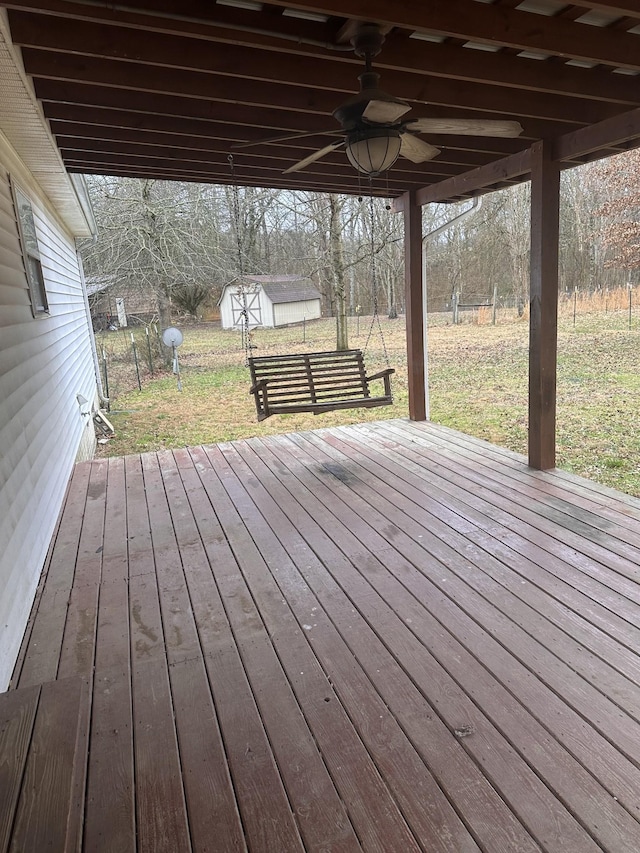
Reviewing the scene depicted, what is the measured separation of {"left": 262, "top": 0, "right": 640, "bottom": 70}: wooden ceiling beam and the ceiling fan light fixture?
38 cm

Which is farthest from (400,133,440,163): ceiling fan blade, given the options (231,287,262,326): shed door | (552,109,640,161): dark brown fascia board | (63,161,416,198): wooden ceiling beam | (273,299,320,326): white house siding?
(273,299,320,326): white house siding

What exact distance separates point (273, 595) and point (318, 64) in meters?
2.53

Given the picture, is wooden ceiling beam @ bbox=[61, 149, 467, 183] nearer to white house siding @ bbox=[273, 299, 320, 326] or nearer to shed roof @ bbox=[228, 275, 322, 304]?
shed roof @ bbox=[228, 275, 322, 304]

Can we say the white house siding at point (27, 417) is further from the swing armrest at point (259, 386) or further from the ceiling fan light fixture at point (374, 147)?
the ceiling fan light fixture at point (374, 147)

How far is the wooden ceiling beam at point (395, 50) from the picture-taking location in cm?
203

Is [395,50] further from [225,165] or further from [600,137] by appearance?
[225,165]

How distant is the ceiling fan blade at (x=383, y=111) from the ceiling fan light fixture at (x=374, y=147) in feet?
0.19

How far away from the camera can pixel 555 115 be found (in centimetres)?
305

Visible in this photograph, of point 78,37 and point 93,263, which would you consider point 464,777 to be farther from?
point 93,263

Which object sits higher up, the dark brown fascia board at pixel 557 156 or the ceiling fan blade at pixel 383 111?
the dark brown fascia board at pixel 557 156

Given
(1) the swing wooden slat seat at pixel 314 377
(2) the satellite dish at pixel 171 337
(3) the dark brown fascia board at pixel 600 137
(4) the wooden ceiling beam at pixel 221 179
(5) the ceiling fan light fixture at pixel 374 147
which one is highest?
(4) the wooden ceiling beam at pixel 221 179

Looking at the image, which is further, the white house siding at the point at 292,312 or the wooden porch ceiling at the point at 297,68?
the white house siding at the point at 292,312

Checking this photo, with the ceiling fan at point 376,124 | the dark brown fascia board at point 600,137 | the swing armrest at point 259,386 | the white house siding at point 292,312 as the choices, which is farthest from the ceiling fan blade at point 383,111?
the white house siding at point 292,312

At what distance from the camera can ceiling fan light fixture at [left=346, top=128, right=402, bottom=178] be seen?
227 centimetres
